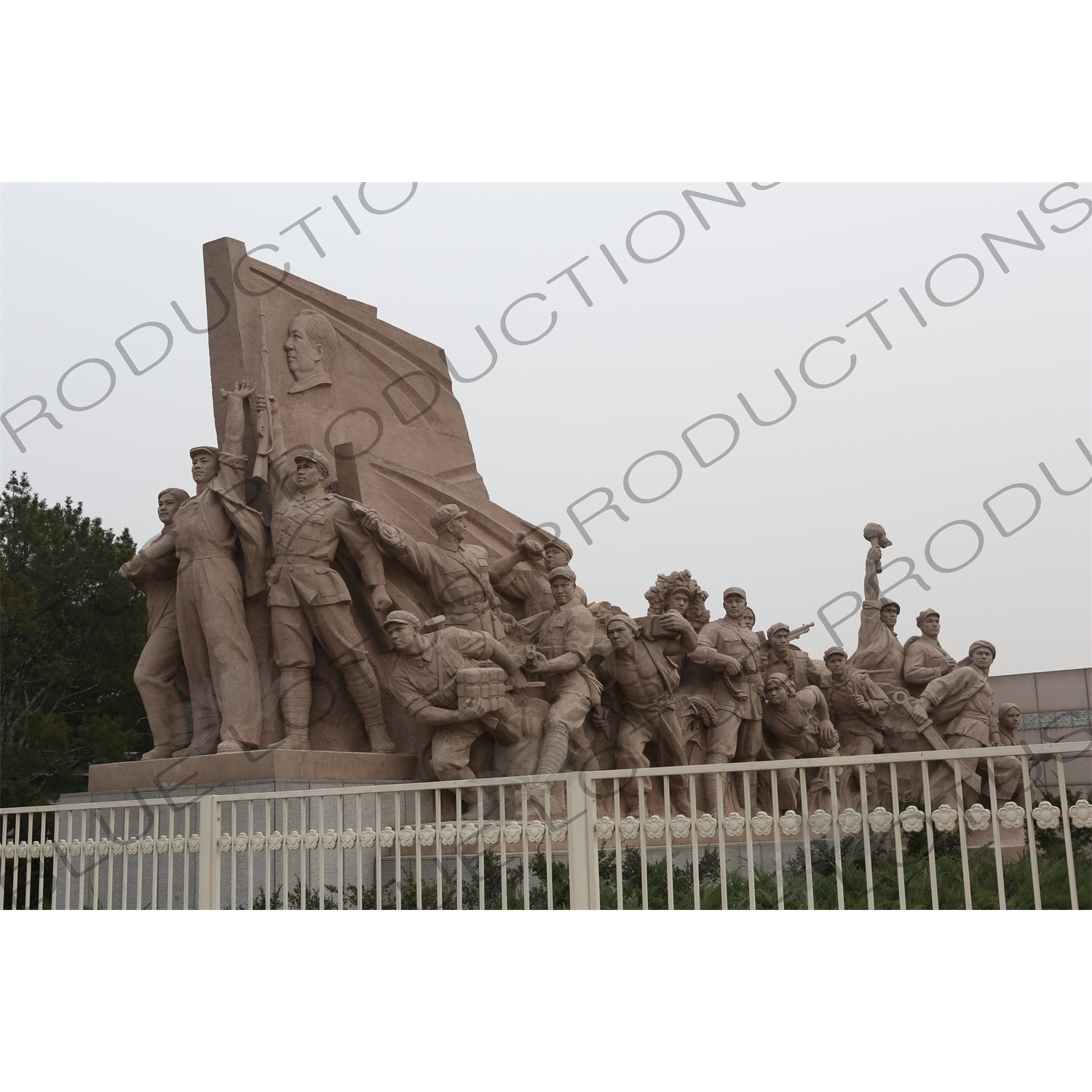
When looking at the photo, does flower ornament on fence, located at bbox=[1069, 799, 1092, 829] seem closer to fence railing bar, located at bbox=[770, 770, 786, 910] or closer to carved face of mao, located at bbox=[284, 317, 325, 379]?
fence railing bar, located at bbox=[770, 770, 786, 910]

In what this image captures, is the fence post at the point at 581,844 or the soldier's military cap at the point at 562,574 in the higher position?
the soldier's military cap at the point at 562,574

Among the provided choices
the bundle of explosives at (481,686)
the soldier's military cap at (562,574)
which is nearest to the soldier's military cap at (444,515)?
the soldier's military cap at (562,574)

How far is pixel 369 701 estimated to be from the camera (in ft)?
29.0

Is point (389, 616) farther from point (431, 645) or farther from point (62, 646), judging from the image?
point (62, 646)

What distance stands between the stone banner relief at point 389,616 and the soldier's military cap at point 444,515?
2cm

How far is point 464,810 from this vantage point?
26.7ft

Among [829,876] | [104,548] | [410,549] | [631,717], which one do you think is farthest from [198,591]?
[104,548]

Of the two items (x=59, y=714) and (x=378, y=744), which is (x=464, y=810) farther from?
(x=59, y=714)

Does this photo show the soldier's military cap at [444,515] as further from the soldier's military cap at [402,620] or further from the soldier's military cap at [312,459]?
the soldier's military cap at [402,620]

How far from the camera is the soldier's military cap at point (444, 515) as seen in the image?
9.11 meters

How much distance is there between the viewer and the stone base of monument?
26.4 feet

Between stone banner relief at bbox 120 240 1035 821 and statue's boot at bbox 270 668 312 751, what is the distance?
16 millimetres

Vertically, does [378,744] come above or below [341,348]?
below

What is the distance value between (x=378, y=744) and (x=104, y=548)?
12650mm
